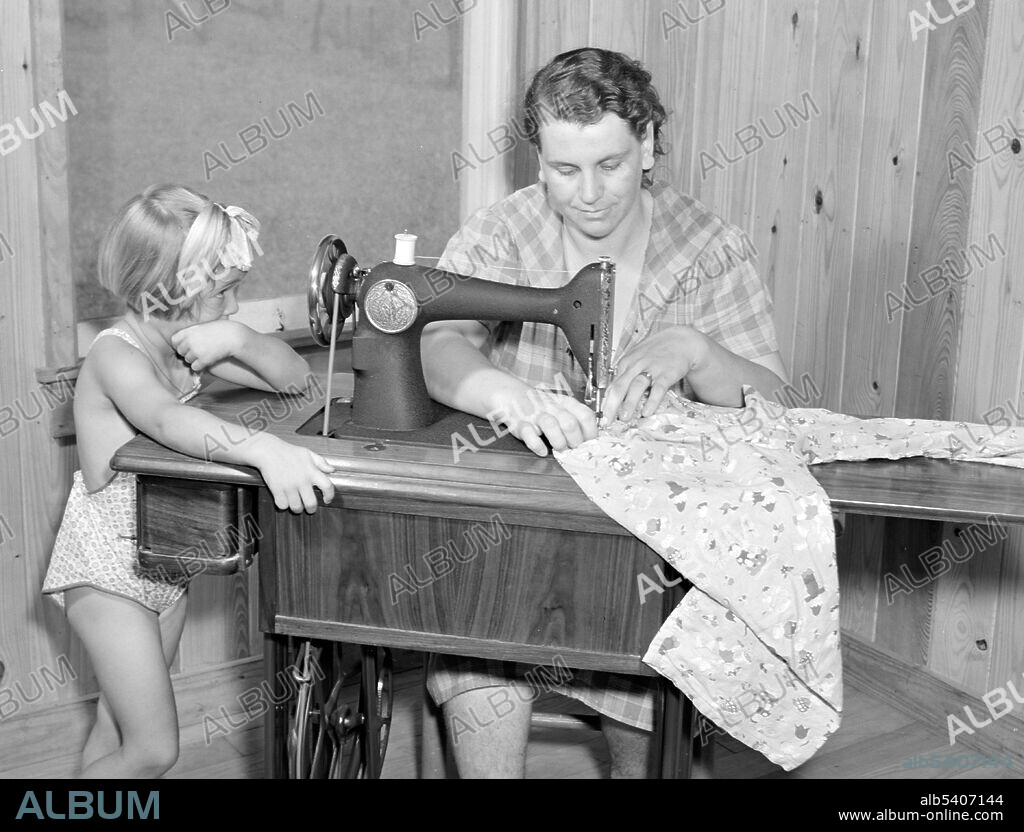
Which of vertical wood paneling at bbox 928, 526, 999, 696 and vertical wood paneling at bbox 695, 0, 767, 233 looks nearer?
vertical wood paneling at bbox 928, 526, 999, 696

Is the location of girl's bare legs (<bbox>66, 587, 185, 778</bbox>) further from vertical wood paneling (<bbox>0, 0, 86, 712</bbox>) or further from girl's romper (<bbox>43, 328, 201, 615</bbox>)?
vertical wood paneling (<bbox>0, 0, 86, 712</bbox>)

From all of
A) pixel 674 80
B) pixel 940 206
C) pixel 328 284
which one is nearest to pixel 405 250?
pixel 328 284

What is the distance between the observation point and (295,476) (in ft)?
5.05

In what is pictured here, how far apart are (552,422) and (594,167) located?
1.45ft

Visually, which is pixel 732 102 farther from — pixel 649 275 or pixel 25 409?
pixel 25 409

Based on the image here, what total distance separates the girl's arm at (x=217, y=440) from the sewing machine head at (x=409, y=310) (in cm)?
18

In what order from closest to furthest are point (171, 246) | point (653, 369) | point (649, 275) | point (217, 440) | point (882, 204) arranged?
point (217, 440) → point (653, 369) → point (171, 246) → point (649, 275) → point (882, 204)

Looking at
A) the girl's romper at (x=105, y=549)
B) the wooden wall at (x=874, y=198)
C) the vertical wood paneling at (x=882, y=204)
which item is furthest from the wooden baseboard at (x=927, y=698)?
the girl's romper at (x=105, y=549)

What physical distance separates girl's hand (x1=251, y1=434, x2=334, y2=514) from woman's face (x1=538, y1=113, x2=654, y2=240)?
0.59 metres

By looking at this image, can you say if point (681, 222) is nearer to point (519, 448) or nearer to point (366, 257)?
point (519, 448)

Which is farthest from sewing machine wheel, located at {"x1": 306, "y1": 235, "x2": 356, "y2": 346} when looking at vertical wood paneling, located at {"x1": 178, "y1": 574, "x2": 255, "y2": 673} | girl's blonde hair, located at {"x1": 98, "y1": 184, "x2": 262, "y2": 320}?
vertical wood paneling, located at {"x1": 178, "y1": 574, "x2": 255, "y2": 673}

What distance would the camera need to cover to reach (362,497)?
5.08ft

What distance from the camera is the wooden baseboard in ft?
8.01

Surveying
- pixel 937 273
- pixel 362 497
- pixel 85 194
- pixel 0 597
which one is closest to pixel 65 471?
pixel 0 597
